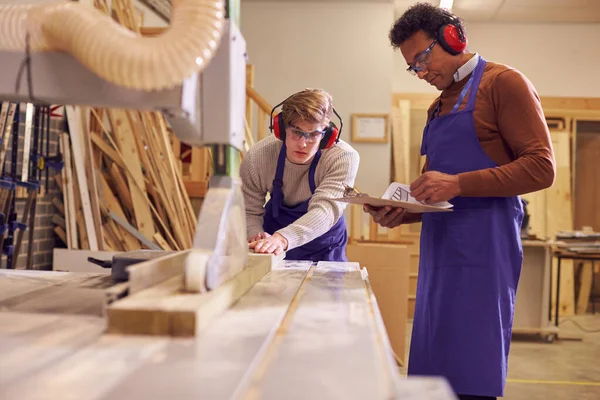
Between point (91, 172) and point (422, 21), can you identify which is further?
point (91, 172)

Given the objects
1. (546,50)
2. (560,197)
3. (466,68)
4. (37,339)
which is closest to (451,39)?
(466,68)

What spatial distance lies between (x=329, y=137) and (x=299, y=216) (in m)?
0.35

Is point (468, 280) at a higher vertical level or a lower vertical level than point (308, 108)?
lower

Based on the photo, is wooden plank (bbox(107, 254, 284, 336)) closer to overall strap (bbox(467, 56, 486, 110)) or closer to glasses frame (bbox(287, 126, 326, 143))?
overall strap (bbox(467, 56, 486, 110))

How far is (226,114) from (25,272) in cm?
74

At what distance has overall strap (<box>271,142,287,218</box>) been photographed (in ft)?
7.41

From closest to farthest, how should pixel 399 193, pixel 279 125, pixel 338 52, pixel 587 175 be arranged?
pixel 399 193, pixel 279 125, pixel 338 52, pixel 587 175

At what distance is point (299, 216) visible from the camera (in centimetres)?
232

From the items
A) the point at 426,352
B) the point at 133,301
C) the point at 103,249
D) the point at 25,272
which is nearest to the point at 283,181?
the point at 426,352

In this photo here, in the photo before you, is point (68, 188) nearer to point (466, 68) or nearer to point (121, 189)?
point (121, 189)

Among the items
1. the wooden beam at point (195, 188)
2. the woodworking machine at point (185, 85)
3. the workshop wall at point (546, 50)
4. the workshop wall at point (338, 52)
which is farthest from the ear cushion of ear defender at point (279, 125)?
the workshop wall at point (546, 50)

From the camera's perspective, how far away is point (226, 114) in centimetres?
102

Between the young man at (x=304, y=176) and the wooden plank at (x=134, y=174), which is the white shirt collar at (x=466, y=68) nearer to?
the young man at (x=304, y=176)

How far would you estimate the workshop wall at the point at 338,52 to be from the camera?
5.95 metres
